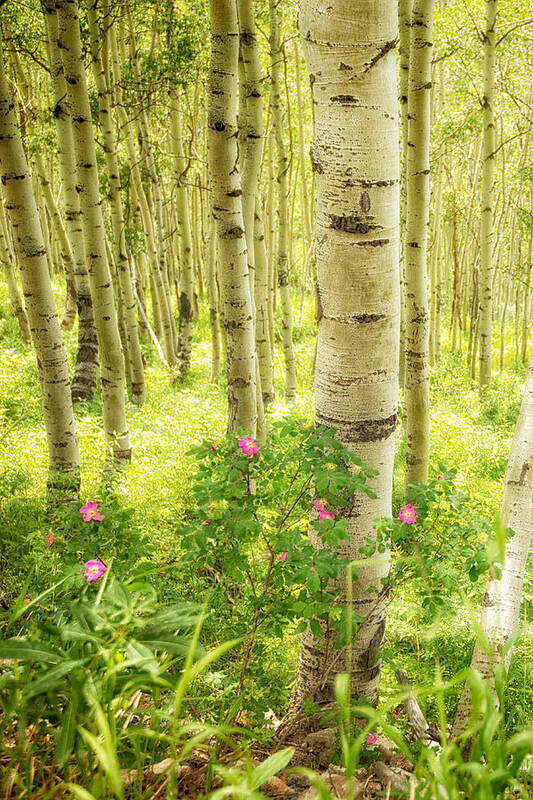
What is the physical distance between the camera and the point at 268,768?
3.37 ft

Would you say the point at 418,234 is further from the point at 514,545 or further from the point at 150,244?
the point at 150,244

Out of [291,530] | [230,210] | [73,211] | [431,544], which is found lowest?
[431,544]

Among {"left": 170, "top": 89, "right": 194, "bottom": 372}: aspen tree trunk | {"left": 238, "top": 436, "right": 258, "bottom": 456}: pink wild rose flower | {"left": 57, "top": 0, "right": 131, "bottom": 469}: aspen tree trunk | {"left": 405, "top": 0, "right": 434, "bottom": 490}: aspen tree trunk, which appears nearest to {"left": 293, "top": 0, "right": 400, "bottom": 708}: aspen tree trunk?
{"left": 238, "top": 436, "right": 258, "bottom": 456}: pink wild rose flower

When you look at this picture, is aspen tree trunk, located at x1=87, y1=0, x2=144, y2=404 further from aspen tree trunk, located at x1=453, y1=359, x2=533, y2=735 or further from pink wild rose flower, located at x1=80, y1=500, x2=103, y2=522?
aspen tree trunk, located at x1=453, y1=359, x2=533, y2=735

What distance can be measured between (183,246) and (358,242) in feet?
24.6

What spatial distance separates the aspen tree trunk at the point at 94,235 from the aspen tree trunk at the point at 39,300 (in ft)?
2.50

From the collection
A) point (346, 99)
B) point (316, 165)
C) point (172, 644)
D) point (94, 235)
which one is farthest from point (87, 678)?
point (94, 235)

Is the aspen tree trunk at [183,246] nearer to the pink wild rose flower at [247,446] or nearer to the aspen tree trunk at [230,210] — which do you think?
the aspen tree trunk at [230,210]

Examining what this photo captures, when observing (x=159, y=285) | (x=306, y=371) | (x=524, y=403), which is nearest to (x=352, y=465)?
(x=524, y=403)

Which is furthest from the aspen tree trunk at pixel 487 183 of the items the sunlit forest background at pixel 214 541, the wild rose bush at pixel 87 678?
the wild rose bush at pixel 87 678

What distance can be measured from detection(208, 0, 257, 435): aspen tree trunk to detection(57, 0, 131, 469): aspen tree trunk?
1302 mm

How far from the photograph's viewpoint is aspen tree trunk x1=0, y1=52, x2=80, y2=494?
3.29 m

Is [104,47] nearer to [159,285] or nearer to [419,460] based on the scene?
[159,285]

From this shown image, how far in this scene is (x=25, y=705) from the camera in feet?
4.02
